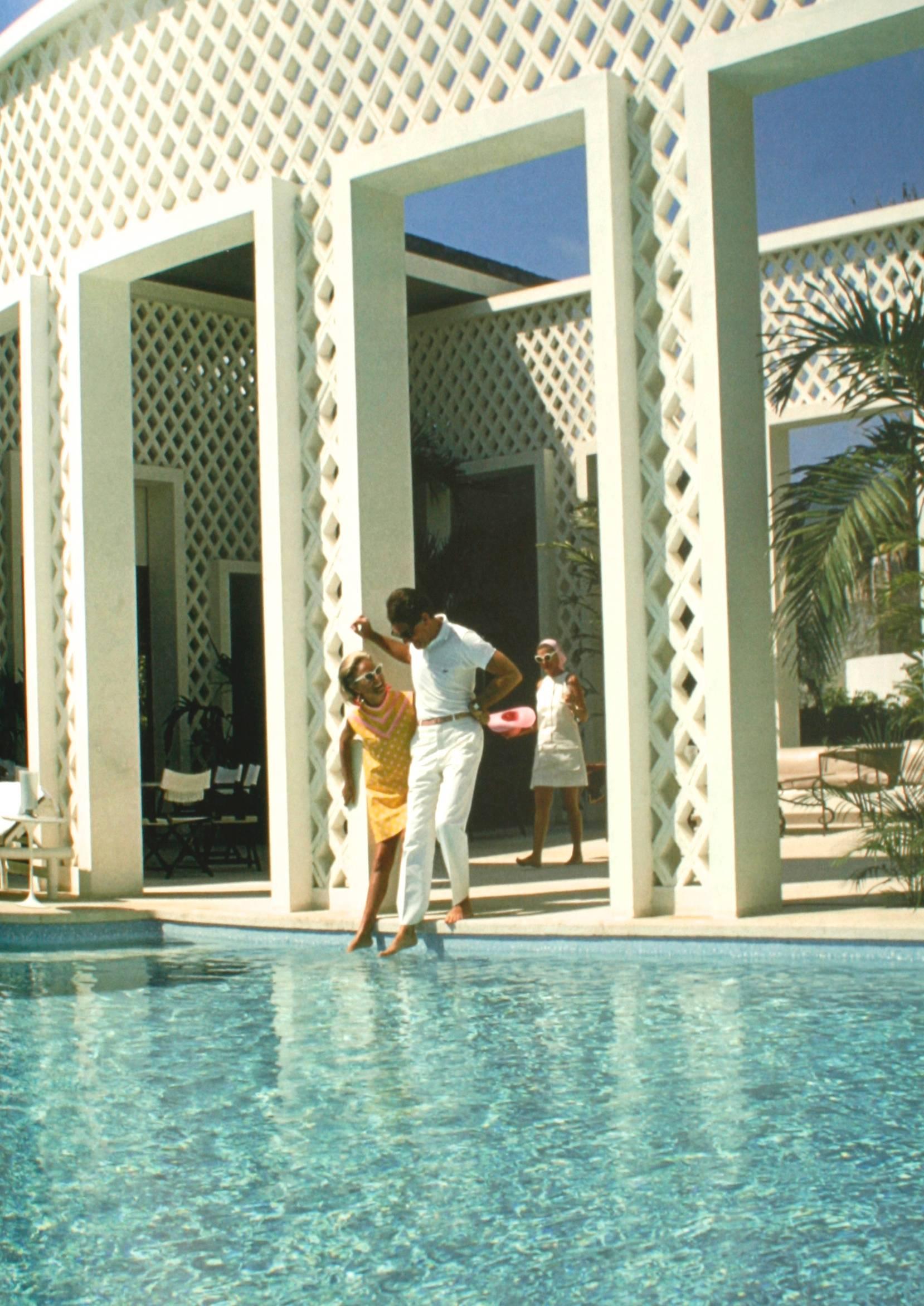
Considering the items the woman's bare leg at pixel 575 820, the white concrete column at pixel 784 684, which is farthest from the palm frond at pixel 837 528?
the white concrete column at pixel 784 684

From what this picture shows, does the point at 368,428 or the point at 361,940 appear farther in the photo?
the point at 368,428

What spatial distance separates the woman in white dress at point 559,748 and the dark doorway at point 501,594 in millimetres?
2009

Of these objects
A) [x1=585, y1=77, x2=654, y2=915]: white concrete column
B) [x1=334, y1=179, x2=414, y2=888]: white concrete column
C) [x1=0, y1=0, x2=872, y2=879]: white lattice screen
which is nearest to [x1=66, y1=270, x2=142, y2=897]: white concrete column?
[x1=0, y1=0, x2=872, y2=879]: white lattice screen

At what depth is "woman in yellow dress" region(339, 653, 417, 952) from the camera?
6.02 metres

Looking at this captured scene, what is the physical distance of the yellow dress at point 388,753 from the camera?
19.9 ft

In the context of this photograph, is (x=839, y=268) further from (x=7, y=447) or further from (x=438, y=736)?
(x=438, y=736)

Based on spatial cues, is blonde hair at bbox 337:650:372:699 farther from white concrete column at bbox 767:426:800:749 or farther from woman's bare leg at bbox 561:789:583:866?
white concrete column at bbox 767:426:800:749

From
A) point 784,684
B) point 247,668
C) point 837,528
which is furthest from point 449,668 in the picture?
point 247,668

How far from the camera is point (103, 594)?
25.8ft

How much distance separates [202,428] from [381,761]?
7.00m

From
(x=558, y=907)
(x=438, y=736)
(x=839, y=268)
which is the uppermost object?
(x=839, y=268)

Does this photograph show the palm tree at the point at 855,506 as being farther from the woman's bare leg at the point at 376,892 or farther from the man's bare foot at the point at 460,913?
the woman's bare leg at the point at 376,892

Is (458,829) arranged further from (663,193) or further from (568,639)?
(568,639)

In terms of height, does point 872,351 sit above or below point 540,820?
above
